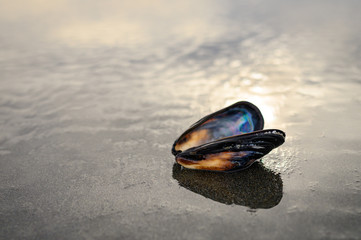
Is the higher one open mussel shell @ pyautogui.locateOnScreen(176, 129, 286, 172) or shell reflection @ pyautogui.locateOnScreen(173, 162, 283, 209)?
open mussel shell @ pyautogui.locateOnScreen(176, 129, 286, 172)

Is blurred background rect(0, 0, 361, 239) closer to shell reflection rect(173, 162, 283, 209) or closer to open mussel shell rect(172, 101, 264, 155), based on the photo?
shell reflection rect(173, 162, 283, 209)

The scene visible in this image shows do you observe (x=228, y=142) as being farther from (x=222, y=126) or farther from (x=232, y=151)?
(x=222, y=126)

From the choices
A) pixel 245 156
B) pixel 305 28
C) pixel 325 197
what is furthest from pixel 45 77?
pixel 305 28

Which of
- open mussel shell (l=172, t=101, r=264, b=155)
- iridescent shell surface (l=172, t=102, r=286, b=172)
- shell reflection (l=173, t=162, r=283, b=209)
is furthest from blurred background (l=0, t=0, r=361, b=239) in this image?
open mussel shell (l=172, t=101, r=264, b=155)

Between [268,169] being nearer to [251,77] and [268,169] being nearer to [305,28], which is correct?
[251,77]

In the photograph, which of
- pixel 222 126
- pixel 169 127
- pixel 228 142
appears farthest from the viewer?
pixel 169 127

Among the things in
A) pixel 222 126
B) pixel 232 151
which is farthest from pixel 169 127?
pixel 232 151

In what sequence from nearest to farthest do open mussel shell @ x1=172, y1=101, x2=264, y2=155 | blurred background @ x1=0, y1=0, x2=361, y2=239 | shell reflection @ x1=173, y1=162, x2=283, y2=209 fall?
blurred background @ x1=0, y1=0, x2=361, y2=239
shell reflection @ x1=173, y1=162, x2=283, y2=209
open mussel shell @ x1=172, y1=101, x2=264, y2=155
